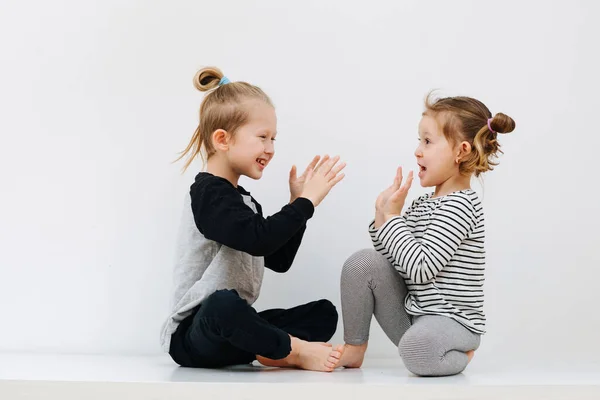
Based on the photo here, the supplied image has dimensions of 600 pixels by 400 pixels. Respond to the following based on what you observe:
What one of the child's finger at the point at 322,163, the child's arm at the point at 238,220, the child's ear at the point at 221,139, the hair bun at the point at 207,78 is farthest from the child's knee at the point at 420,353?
the hair bun at the point at 207,78

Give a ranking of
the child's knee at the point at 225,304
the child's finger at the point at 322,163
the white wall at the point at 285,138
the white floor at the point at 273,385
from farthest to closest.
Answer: the white wall at the point at 285,138
the child's finger at the point at 322,163
the child's knee at the point at 225,304
the white floor at the point at 273,385

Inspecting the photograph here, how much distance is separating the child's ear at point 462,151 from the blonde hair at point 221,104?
38 cm

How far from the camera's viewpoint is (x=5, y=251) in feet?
5.72

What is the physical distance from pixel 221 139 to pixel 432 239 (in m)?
0.45

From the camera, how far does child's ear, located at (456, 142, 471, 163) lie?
1428mm

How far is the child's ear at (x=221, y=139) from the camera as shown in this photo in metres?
1.46

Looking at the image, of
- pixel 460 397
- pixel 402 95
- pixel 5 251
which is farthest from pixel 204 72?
pixel 460 397

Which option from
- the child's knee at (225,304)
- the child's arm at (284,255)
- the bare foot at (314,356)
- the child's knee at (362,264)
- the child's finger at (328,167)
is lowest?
the bare foot at (314,356)

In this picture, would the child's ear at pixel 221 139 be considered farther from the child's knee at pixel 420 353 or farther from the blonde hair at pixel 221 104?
the child's knee at pixel 420 353

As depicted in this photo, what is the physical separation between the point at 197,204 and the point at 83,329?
1.79ft

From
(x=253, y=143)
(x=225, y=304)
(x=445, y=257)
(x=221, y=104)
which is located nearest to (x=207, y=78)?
(x=221, y=104)

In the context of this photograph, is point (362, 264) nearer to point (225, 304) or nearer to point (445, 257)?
point (445, 257)

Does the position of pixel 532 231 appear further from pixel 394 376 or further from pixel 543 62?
pixel 394 376

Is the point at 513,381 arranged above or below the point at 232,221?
below
